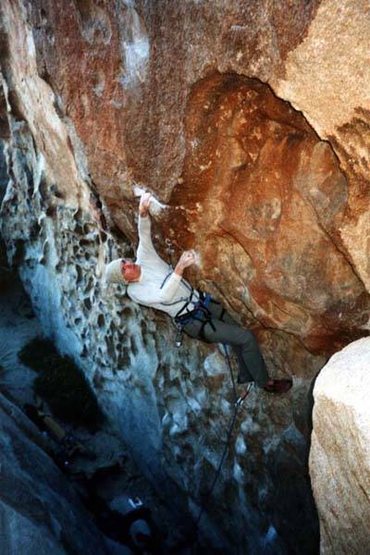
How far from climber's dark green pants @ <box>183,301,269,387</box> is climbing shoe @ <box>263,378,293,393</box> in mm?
70

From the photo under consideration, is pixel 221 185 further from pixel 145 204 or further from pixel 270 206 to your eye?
pixel 145 204

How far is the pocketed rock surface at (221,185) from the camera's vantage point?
3576 millimetres

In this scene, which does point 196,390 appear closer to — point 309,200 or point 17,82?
point 309,200

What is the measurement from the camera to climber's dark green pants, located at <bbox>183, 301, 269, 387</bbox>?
201 inches

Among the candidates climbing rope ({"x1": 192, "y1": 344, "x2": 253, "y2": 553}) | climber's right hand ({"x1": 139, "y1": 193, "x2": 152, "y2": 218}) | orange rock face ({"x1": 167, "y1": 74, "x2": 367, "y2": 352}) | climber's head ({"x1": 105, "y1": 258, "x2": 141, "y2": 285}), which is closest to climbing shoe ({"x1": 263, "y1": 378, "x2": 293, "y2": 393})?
climbing rope ({"x1": 192, "y1": 344, "x2": 253, "y2": 553})

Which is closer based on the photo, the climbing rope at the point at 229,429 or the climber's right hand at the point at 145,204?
the climber's right hand at the point at 145,204

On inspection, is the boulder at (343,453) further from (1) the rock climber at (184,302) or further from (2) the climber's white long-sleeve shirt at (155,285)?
(2) the climber's white long-sleeve shirt at (155,285)

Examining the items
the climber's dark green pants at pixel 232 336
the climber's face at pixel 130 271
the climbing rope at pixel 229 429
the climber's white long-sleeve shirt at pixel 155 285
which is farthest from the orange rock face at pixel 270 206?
the climbing rope at pixel 229 429

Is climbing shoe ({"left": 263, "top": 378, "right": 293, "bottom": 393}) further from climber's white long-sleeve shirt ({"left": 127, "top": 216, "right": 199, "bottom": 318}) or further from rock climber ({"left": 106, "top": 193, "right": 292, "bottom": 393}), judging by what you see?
climber's white long-sleeve shirt ({"left": 127, "top": 216, "right": 199, "bottom": 318})

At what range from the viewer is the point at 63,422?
31.4 feet

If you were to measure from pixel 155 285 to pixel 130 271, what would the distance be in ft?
0.83

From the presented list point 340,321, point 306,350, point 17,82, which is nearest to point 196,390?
point 306,350

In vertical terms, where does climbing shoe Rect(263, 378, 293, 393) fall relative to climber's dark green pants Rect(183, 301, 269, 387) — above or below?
below

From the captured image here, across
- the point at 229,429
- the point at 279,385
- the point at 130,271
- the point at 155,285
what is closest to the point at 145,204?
the point at 130,271
